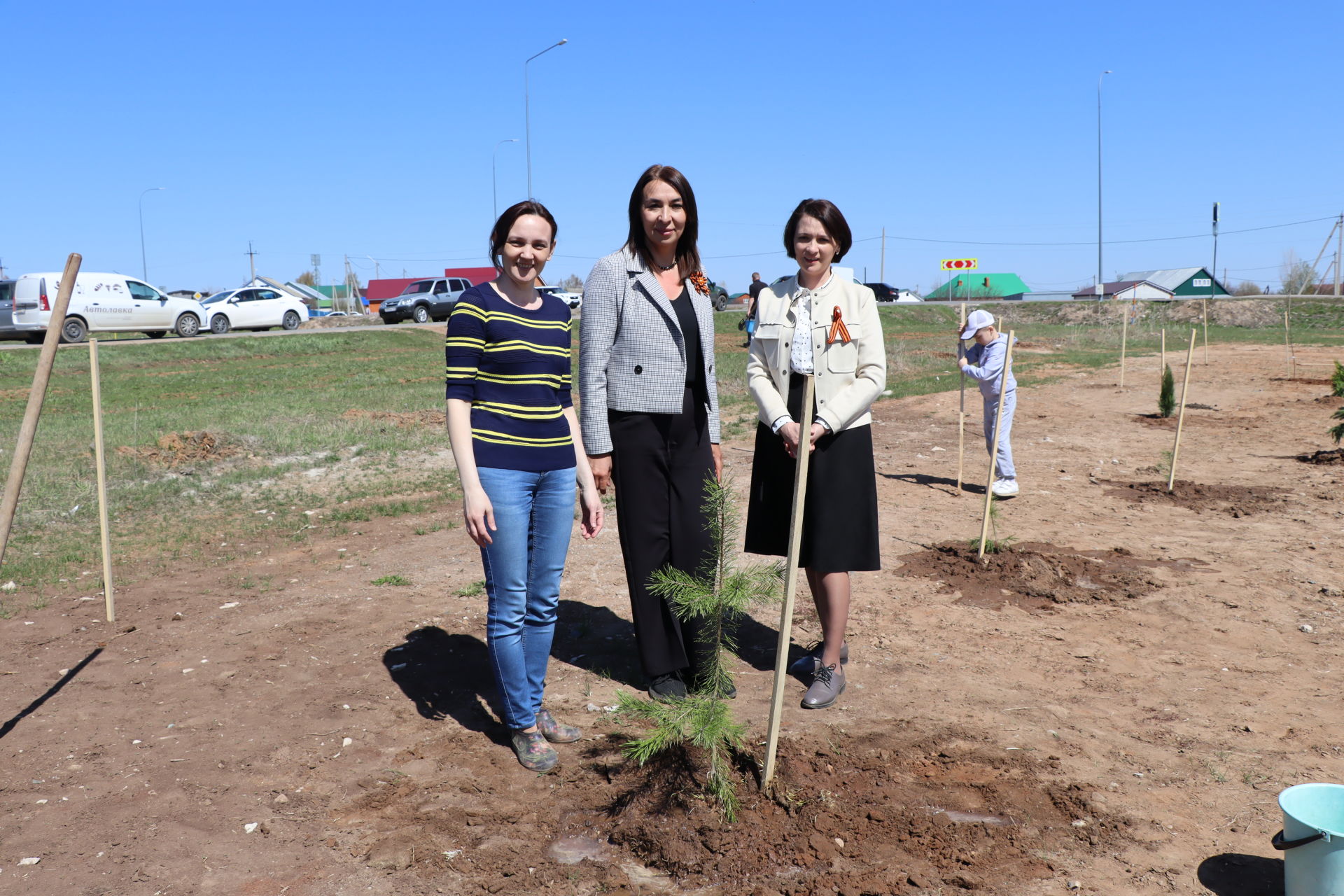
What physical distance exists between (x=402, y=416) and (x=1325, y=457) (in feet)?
32.0

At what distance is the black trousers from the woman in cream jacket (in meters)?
0.27

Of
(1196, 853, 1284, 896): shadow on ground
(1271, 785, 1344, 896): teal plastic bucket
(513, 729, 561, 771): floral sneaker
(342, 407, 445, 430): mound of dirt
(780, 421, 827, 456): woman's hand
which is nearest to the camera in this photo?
(1271, 785, 1344, 896): teal plastic bucket

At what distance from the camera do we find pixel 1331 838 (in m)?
2.23

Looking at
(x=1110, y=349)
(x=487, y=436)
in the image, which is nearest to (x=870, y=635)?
(x=487, y=436)

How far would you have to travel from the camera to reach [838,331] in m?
3.52

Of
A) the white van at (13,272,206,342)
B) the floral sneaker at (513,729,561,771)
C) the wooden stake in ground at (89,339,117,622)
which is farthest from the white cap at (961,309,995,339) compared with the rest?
the white van at (13,272,206,342)

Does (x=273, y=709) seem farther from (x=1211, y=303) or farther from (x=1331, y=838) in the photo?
(x=1211, y=303)

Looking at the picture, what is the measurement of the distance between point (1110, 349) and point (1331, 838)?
24.9 m

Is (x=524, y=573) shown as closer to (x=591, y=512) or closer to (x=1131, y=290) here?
(x=591, y=512)

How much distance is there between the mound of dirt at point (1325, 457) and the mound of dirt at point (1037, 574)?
4.15m

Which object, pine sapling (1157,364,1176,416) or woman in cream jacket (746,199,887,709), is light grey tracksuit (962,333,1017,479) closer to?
woman in cream jacket (746,199,887,709)

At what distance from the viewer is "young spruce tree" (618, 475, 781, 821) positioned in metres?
2.83

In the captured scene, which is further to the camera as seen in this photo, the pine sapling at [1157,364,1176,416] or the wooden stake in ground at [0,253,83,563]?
the pine sapling at [1157,364,1176,416]

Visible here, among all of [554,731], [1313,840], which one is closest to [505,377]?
[554,731]
